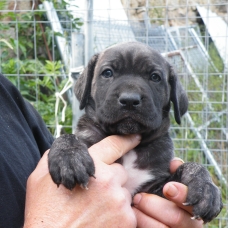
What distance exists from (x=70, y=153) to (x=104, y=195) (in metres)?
0.27

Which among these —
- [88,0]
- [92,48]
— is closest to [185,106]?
[92,48]

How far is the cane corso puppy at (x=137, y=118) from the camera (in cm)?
235

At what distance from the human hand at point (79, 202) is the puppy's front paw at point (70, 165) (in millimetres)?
39

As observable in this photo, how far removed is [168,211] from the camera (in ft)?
7.80

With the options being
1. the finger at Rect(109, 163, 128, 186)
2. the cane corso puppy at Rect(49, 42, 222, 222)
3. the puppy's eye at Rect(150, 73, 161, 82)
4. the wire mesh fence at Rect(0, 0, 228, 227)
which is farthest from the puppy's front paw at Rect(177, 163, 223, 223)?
the wire mesh fence at Rect(0, 0, 228, 227)

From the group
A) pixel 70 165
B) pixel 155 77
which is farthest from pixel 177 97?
pixel 70 165

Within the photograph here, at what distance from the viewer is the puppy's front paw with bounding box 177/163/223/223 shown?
233cm

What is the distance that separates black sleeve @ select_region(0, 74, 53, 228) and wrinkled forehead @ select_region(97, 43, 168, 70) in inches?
22.8

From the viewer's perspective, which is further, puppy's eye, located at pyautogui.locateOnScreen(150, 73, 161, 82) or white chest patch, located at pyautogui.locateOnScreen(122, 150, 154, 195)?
puppy's eye, located at pyautogui.locateOnScreen(150, 73, 161, 82)

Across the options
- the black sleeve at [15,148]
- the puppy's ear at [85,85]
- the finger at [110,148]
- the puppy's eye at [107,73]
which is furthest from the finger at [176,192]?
the puppy's ear at [85,85]

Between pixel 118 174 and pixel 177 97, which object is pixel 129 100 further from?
pixel 177 97

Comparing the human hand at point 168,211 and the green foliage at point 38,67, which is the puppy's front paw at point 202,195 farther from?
the green foliage at point 38,67

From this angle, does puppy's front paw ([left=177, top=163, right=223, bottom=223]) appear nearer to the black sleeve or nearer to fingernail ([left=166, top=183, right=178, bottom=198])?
fingernail ([left=166, top=183, right=178, bottom=198])

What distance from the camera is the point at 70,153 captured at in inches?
87.1
